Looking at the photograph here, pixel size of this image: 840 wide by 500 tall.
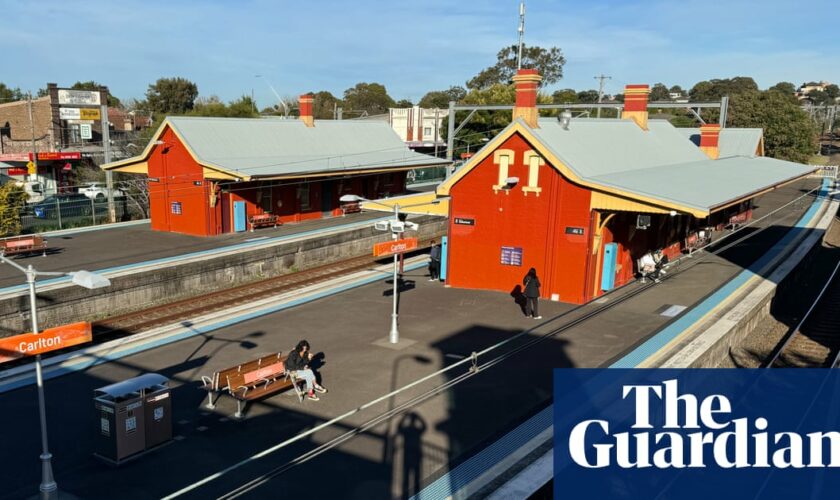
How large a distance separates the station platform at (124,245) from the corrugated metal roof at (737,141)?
2312 centimetres

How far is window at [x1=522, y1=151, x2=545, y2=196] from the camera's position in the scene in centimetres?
2039

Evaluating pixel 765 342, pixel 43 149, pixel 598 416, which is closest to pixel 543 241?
pixel 765 342

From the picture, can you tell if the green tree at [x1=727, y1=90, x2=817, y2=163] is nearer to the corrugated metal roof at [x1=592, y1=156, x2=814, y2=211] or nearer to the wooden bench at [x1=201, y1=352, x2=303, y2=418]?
the corrugated metal roof at [x1=592, y1=156, x2=814, y2=211]

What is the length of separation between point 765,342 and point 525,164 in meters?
9.26

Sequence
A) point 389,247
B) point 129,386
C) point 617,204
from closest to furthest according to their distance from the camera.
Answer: point 129,386, point 389,247, point 617,204

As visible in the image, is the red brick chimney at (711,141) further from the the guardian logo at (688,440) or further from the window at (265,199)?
the the guardian logo at (688,440)

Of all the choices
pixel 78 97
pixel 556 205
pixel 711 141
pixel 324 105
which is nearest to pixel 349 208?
pixel 556 205

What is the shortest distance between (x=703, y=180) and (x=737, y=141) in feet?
65.5

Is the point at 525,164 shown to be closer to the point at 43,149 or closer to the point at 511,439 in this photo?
the point at 511,439

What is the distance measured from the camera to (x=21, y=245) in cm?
2348

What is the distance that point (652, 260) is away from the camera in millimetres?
23531

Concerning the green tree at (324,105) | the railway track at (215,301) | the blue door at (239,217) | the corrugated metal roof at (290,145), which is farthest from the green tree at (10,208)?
the green tree at (324,105)

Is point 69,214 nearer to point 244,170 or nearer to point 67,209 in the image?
point 67,209

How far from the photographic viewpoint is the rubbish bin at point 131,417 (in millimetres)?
10164
